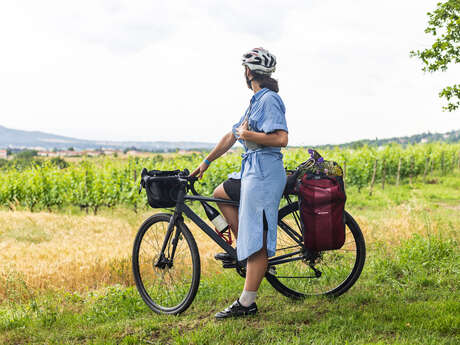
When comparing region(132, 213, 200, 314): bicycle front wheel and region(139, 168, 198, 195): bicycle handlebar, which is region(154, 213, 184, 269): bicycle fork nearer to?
region(132, 213, 200, 314): bicycle front wheel

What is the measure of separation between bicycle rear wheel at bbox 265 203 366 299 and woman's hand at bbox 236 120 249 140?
30.6 inches

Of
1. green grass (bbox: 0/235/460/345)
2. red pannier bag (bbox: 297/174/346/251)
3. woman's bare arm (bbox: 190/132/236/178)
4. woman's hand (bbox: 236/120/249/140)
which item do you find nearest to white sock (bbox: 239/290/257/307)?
green grass (bbox: 0/235/460/345)

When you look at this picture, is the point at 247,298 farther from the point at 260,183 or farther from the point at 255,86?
the point at 255,86

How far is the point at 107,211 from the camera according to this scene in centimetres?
1418

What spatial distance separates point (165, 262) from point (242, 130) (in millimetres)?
1370

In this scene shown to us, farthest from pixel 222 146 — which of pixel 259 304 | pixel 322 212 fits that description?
pixel 259 304

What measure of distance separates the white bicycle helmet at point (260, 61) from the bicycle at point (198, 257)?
3.30 feet

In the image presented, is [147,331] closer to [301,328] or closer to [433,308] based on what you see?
[301,328]

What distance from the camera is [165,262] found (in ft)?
12.1

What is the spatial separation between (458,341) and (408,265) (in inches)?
61.0

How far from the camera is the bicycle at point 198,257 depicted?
3.51 metres

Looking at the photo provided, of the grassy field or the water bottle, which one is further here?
the water bottle

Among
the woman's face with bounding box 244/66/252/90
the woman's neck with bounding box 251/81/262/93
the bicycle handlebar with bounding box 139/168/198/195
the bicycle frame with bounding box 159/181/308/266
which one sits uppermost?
the woman's face with bounding box 244/66/252/90

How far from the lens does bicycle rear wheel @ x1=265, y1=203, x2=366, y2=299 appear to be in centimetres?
357
